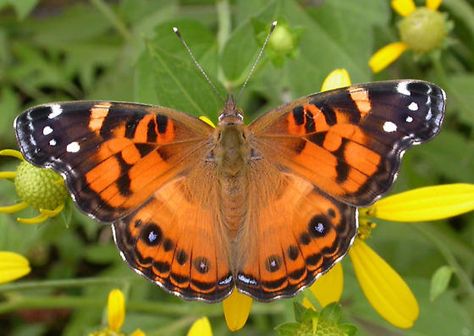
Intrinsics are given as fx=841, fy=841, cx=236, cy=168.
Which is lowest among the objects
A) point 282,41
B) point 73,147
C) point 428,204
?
point 428,204

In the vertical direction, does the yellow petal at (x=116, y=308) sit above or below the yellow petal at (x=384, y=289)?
above

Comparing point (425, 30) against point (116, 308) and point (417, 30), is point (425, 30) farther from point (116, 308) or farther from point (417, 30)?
point (116, 308)

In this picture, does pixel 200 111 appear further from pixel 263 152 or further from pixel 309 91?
pixel 309 91

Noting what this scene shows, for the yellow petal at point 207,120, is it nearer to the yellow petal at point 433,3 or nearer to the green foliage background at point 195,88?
the green foliage background at point 195,88

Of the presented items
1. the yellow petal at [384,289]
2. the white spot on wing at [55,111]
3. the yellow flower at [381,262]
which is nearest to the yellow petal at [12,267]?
the white spot on wing at [55,111]

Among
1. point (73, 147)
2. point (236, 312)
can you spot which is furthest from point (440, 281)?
point (73, 147)

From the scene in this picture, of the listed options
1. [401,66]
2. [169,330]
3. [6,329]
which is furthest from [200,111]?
[6,329]
